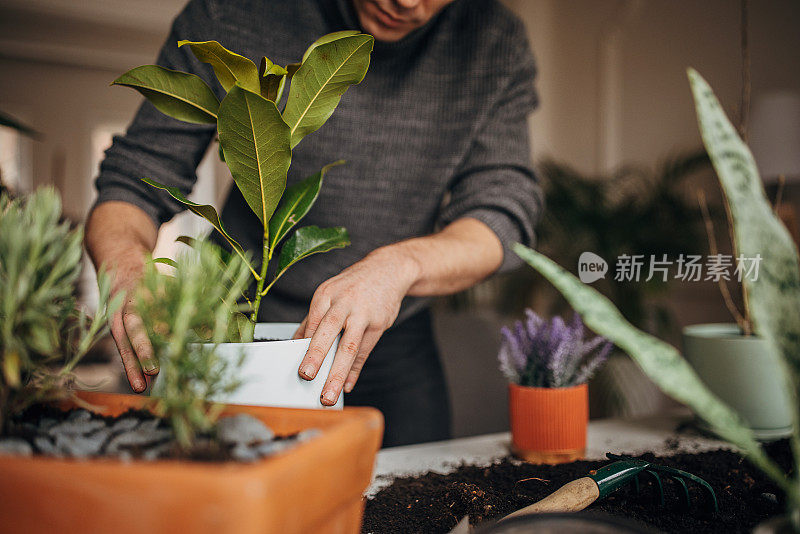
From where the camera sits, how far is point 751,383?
0.80 m

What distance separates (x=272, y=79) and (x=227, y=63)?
0.14 feet

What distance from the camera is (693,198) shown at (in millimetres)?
→ 3193

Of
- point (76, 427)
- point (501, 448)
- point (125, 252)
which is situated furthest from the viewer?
point (501, 448)

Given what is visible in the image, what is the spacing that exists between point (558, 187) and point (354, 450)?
2.79m

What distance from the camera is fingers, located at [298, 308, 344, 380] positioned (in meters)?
0.48

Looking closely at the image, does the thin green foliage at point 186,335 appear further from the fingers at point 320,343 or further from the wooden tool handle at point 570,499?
the wooden tool handle at point 570,499

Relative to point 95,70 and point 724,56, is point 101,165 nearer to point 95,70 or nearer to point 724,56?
point 724,56

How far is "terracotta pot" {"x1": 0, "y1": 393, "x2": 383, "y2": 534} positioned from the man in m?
0.56

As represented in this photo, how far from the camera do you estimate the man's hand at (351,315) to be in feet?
1.66

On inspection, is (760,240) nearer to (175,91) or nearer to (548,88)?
(175,91)

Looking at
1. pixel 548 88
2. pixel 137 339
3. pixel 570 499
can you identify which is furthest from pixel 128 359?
pixel 548 88

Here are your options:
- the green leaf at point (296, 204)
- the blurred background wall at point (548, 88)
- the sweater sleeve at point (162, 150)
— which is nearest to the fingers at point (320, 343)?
the green leaf at point (296, 204)

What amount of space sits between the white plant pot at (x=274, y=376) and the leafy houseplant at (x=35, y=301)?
0.32ft

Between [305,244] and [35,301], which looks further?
[305,244]
